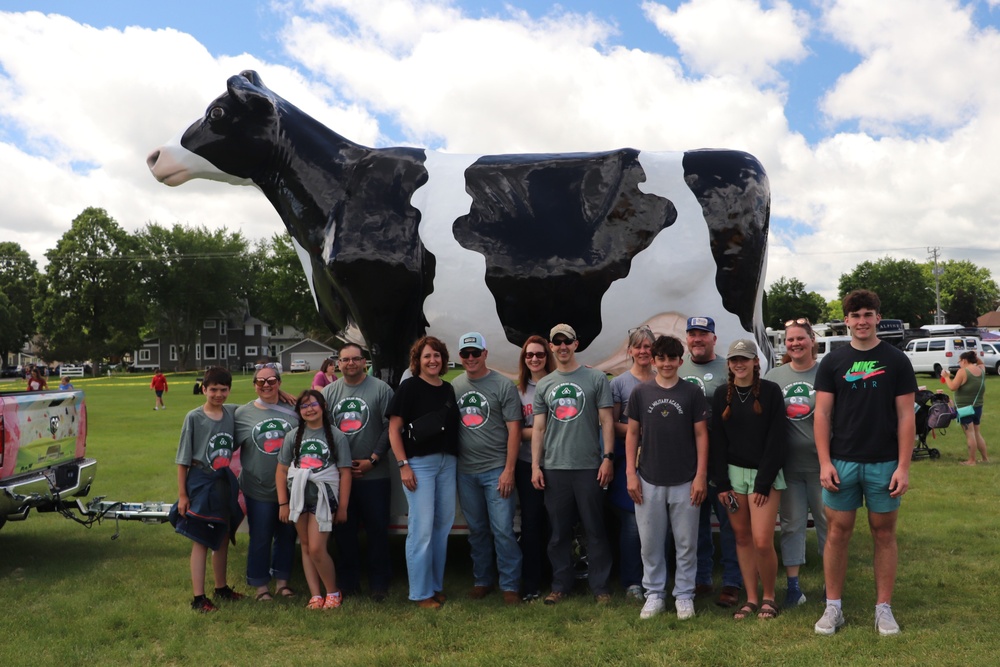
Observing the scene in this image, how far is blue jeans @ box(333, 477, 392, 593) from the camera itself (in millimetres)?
4531

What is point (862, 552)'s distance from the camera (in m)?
5.43

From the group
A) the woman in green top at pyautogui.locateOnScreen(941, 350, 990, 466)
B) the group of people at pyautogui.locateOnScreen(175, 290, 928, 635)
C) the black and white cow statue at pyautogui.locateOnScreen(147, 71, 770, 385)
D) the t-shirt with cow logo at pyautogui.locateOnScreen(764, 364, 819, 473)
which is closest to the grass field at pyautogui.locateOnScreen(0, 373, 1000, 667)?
the group of people at pyautogui.locateOnScreen(175, 290, 928, 635)

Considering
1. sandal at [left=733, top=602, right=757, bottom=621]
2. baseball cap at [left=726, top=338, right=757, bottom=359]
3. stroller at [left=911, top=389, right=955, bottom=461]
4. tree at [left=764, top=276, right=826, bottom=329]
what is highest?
tree at [left=764, top=276, right=826, bottom=329]

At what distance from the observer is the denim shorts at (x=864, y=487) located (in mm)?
3598

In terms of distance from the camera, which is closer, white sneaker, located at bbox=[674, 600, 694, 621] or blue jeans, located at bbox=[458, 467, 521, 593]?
white sneaker, located at bbox=[674, 600, 694, 621]

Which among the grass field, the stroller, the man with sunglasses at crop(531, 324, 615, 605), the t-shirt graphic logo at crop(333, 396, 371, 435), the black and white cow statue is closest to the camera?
the grass field

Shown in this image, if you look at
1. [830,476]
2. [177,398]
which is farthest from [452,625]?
[177,398]

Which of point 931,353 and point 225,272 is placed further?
point 225,272

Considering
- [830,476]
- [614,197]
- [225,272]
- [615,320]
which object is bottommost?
[830,476]

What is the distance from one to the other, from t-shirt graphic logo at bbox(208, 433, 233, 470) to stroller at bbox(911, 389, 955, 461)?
8.48 meters

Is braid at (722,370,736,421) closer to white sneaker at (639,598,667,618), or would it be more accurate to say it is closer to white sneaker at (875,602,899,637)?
white sneaker at (639,598,667,618)

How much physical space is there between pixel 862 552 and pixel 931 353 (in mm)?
25897

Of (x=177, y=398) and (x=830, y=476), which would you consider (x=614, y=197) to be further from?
(x=177, y=398)

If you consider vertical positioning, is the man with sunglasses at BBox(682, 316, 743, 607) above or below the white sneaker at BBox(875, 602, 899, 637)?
above
